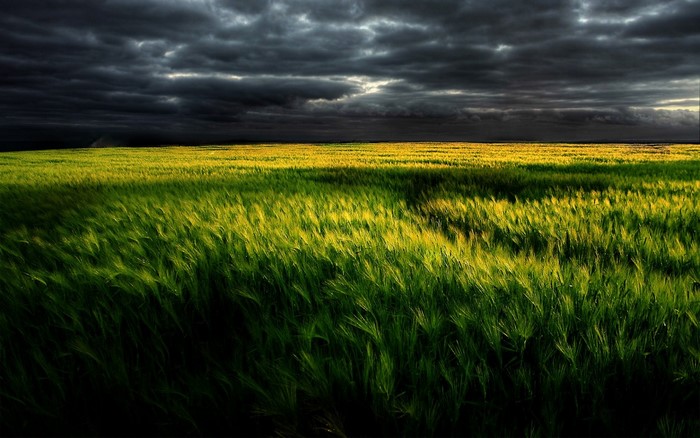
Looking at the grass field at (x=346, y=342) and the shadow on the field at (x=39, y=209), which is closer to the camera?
the grass field at (x=346, y=342)

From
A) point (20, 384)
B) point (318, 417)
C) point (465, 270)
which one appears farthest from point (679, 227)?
point (20, 384)

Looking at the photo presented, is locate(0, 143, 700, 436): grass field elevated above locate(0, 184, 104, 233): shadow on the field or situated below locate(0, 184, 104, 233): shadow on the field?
below

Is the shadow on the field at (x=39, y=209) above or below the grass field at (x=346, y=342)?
above

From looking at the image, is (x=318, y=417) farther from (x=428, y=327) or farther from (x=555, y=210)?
(x=555, y=210)

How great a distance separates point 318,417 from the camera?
1.09 meters

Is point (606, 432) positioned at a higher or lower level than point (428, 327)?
lower

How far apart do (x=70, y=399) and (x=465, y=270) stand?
1.61 meters

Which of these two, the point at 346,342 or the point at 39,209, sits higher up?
the point at 39,209

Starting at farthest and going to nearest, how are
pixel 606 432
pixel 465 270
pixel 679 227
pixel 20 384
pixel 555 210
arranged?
pixel 555 210
pixel 679 227
pixel 465 270
pixel 20 384
pixel 606 432

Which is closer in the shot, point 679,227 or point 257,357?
point 257,357

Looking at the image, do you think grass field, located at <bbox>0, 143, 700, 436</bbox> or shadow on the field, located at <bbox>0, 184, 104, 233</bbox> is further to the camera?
shadow on the field, located at <bbox>0, 184, 104, 233</bbox>

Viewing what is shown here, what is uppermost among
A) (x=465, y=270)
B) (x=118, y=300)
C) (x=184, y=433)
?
(x=465, y=270)

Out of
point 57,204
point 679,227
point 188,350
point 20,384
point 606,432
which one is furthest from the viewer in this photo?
point 57,204

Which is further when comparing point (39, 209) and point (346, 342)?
point (39, 209)
